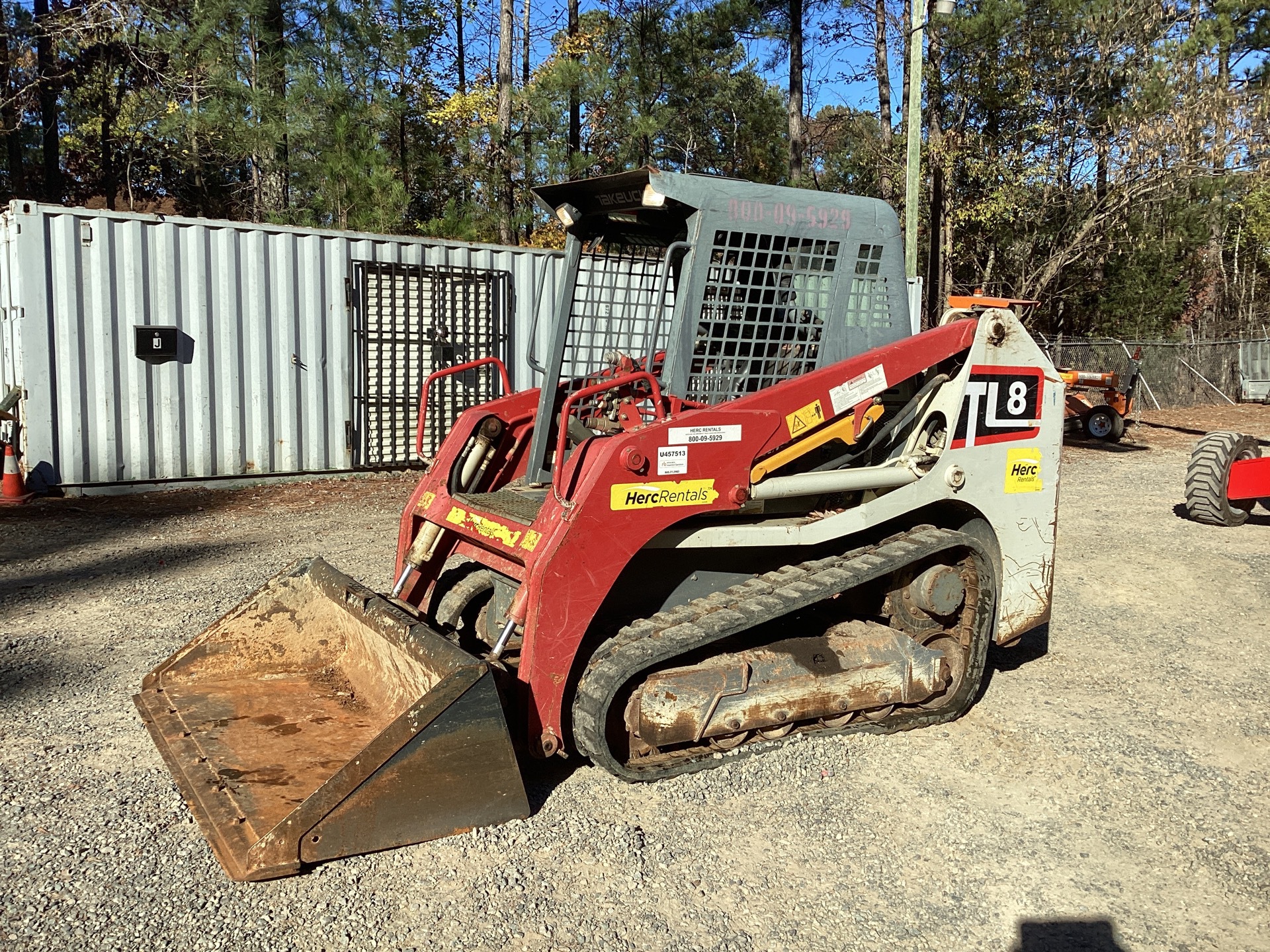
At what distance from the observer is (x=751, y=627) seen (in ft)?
13.7

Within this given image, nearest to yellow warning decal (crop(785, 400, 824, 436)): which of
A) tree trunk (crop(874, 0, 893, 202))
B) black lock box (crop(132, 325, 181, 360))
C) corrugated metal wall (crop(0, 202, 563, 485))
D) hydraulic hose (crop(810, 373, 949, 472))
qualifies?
hydraulic hose (crop(810, 373, 949, 472))

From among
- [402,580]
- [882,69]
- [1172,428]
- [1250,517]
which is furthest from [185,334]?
[882,69]

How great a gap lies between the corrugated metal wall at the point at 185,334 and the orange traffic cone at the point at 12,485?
0.20 m

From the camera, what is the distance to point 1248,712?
5.30 metres

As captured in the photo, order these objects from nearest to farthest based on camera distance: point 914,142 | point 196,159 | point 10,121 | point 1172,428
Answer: point 914,142, point 196,159, point 1172,428, point 10,121

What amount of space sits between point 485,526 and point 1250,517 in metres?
9.04

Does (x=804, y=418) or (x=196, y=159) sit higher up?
(x=196, y=159)

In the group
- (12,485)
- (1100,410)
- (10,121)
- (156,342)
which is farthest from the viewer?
(10,121)

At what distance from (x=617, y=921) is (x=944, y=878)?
1.14 m

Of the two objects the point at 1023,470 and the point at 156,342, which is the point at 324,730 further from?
the point at 156,342

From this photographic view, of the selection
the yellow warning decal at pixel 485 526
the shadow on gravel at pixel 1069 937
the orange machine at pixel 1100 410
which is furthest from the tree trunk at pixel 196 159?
the shadow on gravel at pixel 1069 937

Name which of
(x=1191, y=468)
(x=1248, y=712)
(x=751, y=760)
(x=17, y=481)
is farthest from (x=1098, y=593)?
(x=17, y=481)

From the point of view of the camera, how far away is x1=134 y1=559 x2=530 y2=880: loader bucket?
3436 millimetres

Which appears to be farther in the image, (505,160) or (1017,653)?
(505,160)
